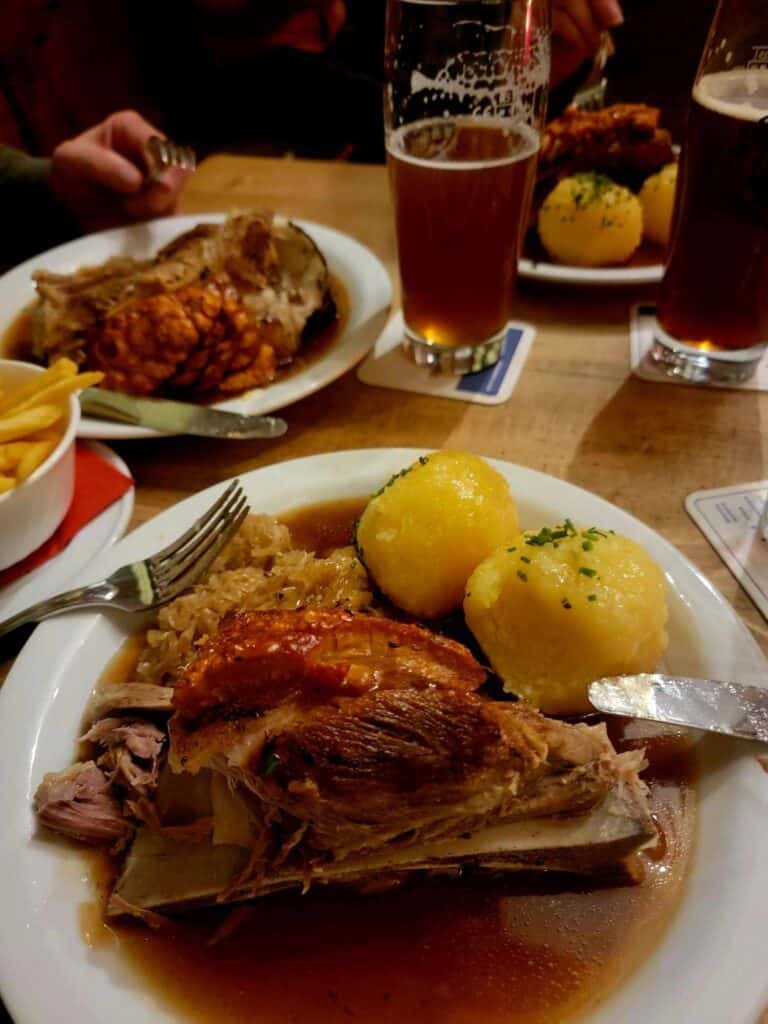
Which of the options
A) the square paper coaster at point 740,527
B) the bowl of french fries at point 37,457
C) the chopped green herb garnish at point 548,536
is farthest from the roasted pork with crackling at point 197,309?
the square paper coaster at point 740,527

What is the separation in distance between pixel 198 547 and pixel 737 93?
61.2 inches

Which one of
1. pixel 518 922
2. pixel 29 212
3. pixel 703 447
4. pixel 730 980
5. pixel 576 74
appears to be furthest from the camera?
pixel 576 74

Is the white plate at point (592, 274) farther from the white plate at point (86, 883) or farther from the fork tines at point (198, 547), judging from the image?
the fork tines at point (198, 547)

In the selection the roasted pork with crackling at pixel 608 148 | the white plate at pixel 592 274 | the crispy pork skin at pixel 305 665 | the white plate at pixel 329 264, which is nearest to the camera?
the crispy pork skin at pixel 305 665

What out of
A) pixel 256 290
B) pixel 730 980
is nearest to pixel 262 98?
pixel 256 290

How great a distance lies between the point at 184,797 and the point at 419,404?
1239 mm

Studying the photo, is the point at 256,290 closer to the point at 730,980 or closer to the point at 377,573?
the point at 377,573

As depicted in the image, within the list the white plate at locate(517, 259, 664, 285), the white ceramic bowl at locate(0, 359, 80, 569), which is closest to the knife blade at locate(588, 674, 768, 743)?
the white ceramic bowl at locate(0, 359, 80, 569)

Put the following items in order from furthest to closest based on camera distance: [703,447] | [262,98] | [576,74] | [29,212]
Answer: [262,98] < [576,74] < [29,212] < [703,447]

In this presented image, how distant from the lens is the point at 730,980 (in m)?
0.88

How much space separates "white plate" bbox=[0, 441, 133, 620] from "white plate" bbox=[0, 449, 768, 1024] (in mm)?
116

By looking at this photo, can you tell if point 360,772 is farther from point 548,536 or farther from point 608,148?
point 608,148

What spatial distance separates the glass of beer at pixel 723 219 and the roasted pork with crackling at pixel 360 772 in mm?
1319

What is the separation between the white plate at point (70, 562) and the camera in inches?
58.2
